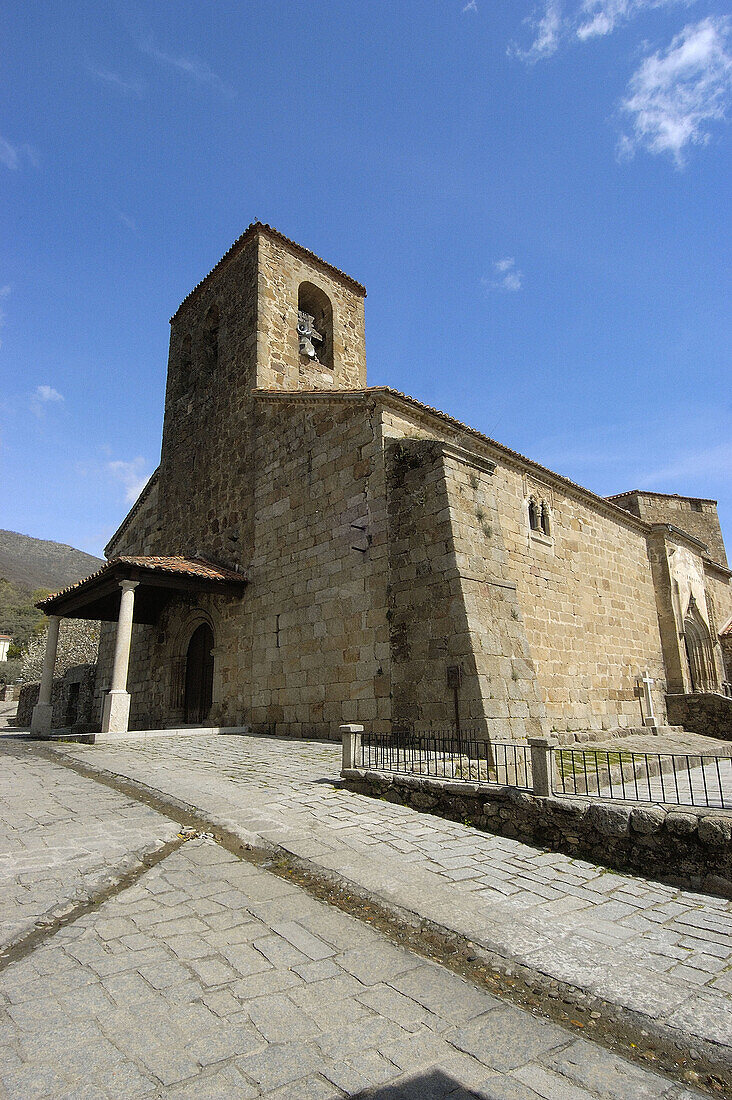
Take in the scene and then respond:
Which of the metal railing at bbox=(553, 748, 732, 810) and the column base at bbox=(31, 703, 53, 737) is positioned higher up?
the column base at bbox=(31, 703, 53, 737)

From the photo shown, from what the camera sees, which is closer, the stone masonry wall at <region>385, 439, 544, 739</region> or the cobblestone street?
the cobblestone street

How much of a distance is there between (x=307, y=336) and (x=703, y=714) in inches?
593

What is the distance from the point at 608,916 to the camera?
12.4 ft

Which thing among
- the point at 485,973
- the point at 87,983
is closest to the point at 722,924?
the point at 485,973

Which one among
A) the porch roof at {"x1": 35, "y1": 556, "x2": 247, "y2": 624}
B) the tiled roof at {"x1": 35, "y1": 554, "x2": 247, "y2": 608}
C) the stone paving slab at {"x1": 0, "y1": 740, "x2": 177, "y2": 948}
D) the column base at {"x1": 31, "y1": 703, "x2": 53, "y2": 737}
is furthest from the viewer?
the column base at {"x1": 31, "y1": 703, "x2": 53, "y2": 737}

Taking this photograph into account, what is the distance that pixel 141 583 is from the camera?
12.8m

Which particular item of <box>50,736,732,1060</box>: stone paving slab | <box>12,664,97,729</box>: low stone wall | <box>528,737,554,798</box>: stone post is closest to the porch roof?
<box>12,664,97,729</box>: low stone wall

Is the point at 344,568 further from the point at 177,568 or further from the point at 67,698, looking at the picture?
the point at 67,698

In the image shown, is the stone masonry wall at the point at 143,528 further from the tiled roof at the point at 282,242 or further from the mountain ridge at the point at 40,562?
the mountain ridge at the point at 40,562

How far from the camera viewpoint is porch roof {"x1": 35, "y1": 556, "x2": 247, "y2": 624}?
12.4m

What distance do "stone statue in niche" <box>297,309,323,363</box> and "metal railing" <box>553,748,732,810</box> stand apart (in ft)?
40.9

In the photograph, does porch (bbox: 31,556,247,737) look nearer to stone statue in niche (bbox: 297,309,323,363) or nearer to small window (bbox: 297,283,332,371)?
stone statue in niche (bbox: 297,309,323,363)

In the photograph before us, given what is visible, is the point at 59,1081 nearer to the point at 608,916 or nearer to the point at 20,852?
the point at 20,852

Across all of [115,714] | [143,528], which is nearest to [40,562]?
[143,528]
